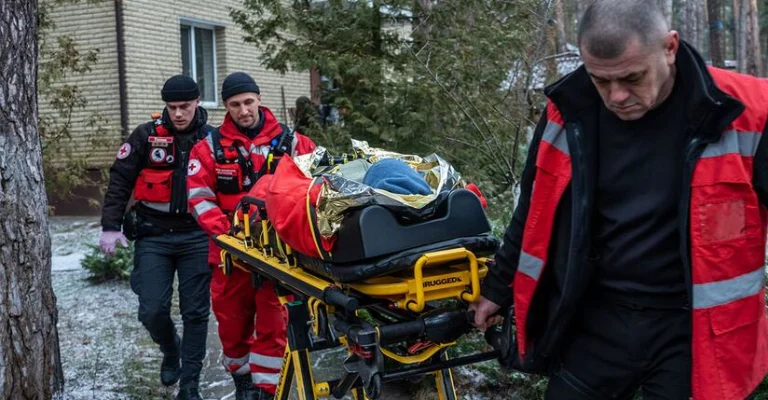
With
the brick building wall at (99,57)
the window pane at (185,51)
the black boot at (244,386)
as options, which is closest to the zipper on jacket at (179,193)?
the black boot at (244,386)

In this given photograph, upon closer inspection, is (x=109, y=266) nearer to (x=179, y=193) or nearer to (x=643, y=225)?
(x=179, y=193)

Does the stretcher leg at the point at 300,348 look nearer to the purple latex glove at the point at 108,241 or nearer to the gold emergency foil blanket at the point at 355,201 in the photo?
the gold emergency foil blanket at the point at 355,201

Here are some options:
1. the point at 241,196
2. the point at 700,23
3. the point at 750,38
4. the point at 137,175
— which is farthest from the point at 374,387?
the point at 700,23

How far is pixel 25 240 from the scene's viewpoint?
387 centimetres

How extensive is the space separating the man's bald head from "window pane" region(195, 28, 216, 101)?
13.3 m

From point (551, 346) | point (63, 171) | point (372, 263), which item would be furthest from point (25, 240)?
point (63, 171)

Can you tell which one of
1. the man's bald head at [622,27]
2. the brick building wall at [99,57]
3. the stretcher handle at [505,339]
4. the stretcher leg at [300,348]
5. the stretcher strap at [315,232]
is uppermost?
the brick building wall at [99,57]

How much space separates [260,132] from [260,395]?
1541 millimetres

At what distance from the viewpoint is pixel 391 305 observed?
9.52 feet

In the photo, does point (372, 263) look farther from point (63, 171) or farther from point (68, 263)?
point (68, 263)

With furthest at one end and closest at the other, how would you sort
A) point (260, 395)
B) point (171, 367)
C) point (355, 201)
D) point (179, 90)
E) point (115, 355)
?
point (115, 355), point (171, 367), point (179, 90), point (260, 395), point (355, 201)

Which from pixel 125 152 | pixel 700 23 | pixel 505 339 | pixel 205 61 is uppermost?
pixel 700 23

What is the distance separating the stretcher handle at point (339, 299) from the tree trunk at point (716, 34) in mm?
17691

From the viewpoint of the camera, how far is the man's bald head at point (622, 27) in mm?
2066
